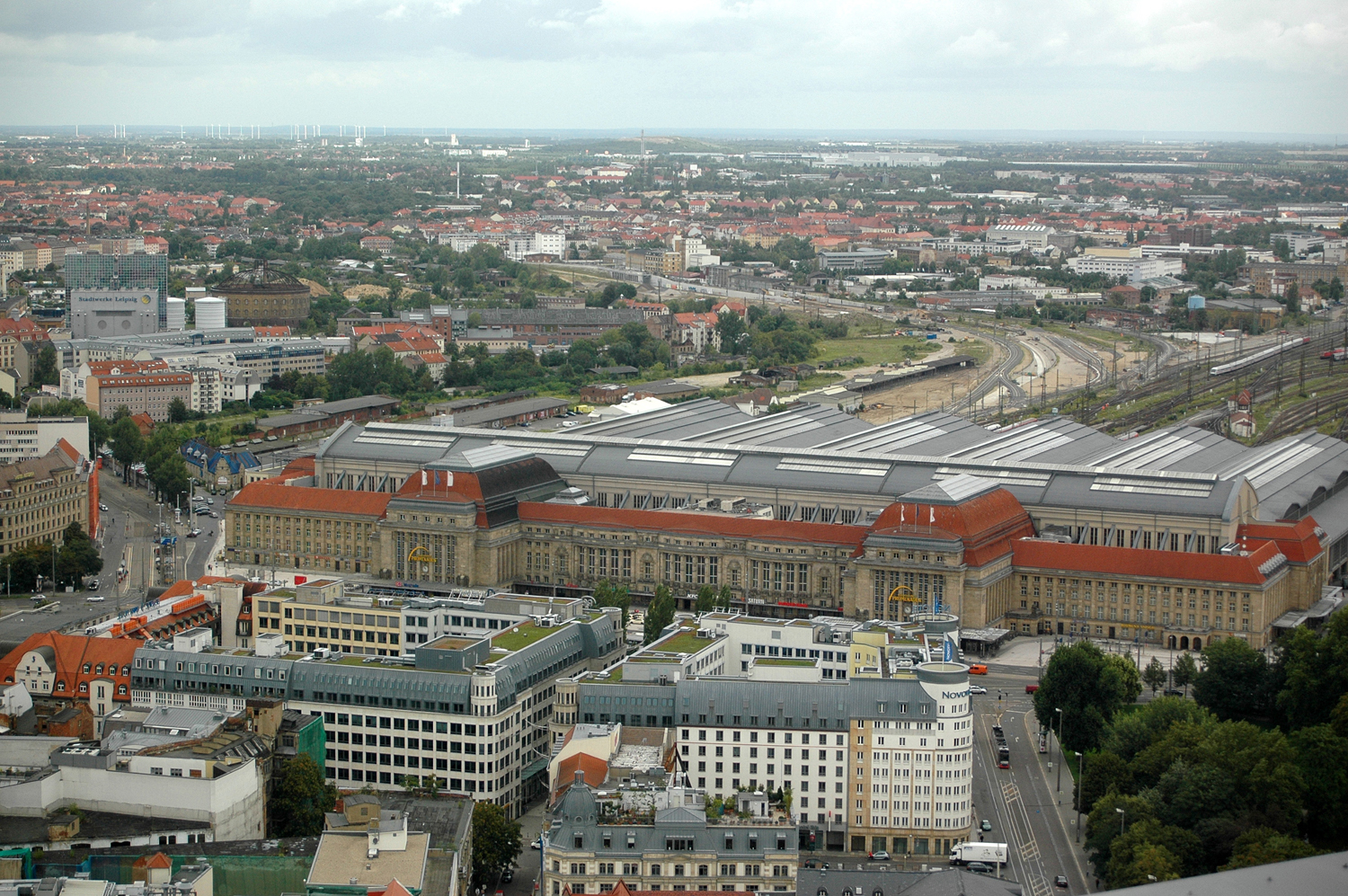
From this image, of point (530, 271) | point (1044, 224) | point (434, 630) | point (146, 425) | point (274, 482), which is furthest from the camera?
point (1044, 224)

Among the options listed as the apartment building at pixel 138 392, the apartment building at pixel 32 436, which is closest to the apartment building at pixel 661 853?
the apartment building at pixel 32 436

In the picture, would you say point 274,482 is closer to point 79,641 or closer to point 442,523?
point 442,523

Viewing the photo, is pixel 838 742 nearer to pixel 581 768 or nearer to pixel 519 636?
pixel 581 768

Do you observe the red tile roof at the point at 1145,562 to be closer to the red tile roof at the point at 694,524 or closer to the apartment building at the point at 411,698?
the red tile roof at the point at 694,524

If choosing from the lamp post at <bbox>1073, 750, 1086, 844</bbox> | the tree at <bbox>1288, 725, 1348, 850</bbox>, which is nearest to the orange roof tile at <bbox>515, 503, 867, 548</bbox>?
the lamp post at <bbox>1073, 750, 1086, 844</bbox>

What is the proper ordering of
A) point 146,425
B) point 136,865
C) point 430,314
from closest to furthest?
point 136,865 → point 146,425 → point 430,314

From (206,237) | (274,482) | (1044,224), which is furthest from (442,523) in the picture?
(1044,224)

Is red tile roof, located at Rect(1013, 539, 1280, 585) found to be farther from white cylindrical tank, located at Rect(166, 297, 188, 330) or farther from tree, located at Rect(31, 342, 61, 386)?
white cylindrical tank, located at Rect(166, 297, 188, 330)
